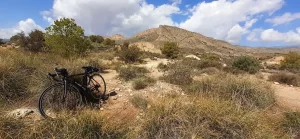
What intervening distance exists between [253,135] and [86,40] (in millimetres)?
12835

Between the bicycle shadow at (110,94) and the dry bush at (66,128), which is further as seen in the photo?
the bicycle shadow at (110,94)

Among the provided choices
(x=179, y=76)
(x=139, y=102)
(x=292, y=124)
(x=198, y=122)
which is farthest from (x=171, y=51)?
(x=198, y=122)

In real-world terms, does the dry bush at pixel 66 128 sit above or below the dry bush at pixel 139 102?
above

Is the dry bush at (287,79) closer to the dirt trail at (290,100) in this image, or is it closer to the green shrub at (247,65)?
the dirt trail at (290,100)

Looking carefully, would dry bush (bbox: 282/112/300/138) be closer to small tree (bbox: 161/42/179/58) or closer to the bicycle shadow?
the bicycle shadow

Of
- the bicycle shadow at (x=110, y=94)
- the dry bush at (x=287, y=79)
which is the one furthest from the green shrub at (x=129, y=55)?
the bicycle shadow at (x=110, y=94)

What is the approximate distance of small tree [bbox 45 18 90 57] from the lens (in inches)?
512

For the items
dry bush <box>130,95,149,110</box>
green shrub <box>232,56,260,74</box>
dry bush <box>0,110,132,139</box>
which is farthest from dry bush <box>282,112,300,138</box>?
green shrub <box>232,56,260,74</box>

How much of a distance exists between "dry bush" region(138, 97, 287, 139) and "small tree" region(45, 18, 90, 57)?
10565 mm

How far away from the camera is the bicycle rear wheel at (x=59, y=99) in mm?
4633

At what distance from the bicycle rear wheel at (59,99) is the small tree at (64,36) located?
8.53m

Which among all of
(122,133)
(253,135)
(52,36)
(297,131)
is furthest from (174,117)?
(52,36)

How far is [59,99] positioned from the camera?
16.0ft

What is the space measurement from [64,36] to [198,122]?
38.8 ft
